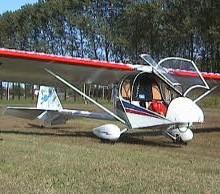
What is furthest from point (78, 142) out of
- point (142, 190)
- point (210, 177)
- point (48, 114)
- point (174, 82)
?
point (142, 190)

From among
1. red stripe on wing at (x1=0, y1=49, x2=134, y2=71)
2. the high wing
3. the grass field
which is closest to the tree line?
the high wing

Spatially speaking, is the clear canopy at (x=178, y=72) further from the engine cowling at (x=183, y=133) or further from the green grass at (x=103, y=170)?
the green grass at (x=103, y=170)

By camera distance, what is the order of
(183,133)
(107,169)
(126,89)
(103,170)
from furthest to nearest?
1. (126,89)
2. (183,133)
3. (107,169)
4. (103,170)

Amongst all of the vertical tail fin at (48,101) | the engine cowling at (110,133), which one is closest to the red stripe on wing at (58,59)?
the engine cowling at (110,133)

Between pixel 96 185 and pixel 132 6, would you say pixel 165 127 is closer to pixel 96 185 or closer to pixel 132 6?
pixel 96 185

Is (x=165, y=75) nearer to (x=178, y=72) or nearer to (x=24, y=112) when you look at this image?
(x=178, y=72)

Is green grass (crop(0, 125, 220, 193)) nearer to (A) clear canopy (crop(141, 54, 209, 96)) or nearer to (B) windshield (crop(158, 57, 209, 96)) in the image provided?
(A) clear canopy (crop(141, 54, 209, 96))

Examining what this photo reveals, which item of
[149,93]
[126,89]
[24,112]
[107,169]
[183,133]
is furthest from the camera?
[24,112]

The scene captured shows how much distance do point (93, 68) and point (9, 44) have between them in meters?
64.1

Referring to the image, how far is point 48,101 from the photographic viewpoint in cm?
1866

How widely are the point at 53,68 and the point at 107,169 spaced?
6732 mm

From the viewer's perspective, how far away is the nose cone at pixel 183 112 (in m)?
12.3

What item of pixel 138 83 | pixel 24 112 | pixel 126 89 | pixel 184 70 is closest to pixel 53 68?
pixel 126 89

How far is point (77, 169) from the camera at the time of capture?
819 cm
